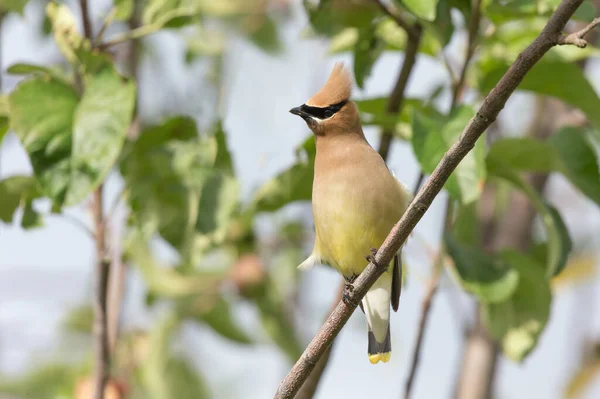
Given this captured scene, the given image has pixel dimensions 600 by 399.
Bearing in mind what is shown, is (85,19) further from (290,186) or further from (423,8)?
(423,8)

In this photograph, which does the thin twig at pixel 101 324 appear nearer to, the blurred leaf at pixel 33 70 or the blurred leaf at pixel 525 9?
the blurred leaf at pixel 33 70

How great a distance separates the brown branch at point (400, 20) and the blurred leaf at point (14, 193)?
132 cm

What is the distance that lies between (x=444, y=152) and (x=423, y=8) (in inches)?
16.4

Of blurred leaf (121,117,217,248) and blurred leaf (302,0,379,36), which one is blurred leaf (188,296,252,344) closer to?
blurred leaf (121,117,217,248)

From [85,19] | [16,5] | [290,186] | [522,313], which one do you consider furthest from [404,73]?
[16,5]

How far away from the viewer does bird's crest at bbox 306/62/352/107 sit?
10.1 feet

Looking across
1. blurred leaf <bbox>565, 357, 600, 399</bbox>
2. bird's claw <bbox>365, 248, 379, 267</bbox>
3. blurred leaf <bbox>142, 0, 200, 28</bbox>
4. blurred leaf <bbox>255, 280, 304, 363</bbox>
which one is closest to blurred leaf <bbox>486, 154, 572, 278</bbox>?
bird's claw <bbox>365, 248, 379, 267</bbox>

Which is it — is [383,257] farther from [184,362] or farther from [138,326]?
[138,326]

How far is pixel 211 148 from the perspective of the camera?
3.15m

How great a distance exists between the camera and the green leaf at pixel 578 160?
292 cm

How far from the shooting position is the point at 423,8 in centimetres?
250

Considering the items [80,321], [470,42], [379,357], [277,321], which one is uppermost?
[470,42]

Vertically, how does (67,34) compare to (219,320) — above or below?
above

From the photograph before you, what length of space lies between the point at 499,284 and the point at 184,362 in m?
1.68
